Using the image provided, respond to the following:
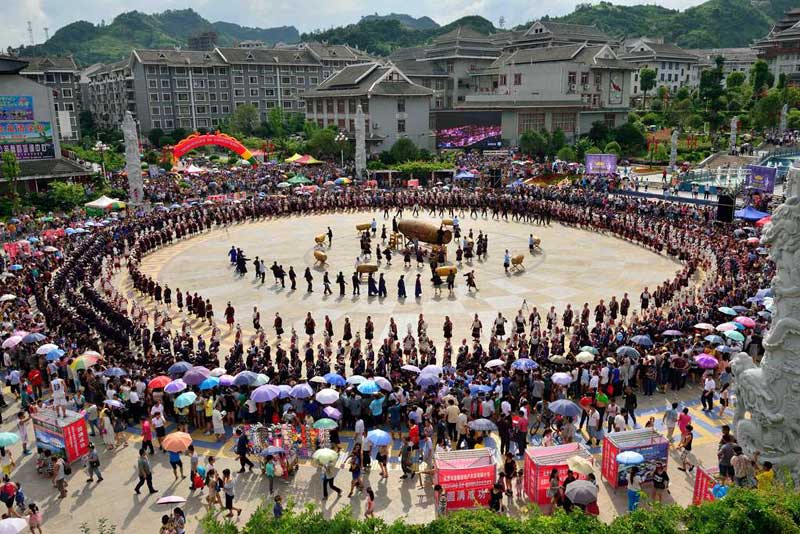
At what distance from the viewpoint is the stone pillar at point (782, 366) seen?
15.5 m

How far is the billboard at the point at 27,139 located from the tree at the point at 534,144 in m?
52.3

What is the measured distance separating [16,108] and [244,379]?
177 ft

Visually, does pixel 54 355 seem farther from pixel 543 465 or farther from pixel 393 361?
pixel 543 465

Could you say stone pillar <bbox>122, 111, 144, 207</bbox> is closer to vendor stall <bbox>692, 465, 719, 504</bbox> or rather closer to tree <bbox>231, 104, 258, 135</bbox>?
vendor stall <bbox>692, 465, 719, 504</bbox>

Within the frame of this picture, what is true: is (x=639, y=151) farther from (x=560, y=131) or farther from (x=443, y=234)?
(x=443, y=234)

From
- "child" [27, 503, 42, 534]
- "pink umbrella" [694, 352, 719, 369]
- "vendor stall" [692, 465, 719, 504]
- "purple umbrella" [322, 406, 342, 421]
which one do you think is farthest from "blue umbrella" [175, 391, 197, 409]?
"pink umbrella" [694, 352, 719, 369]

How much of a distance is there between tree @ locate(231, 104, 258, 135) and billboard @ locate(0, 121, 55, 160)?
40.3 m

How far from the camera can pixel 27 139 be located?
61812 millimetres

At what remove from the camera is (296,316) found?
96.6ft

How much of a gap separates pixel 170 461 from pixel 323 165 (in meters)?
61.5

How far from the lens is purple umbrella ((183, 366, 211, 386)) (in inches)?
789

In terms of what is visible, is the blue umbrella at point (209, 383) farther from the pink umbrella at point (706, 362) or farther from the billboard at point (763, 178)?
the billboard at point (763, 178)

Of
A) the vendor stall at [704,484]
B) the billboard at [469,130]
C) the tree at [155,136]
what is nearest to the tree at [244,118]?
the tree at [155,136]

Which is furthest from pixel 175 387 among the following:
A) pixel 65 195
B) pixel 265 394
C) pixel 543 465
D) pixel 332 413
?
pixel 65 195
